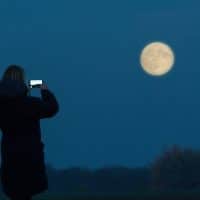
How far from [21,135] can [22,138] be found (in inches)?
1.2

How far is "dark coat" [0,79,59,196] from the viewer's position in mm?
7422

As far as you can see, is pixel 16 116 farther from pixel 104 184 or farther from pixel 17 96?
pixel 104 184

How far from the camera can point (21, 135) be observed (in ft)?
24.4

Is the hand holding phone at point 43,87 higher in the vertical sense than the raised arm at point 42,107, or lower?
higher

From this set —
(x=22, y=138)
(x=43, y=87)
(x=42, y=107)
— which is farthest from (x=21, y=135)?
→ (x=43, y=87)

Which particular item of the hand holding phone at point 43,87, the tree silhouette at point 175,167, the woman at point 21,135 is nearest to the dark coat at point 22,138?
the woman at point 21,135

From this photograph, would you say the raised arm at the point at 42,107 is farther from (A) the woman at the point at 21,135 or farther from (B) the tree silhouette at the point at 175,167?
(B) the tree silhouette at the point at 175,167

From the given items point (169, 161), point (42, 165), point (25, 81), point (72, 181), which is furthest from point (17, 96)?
point (72, 181)

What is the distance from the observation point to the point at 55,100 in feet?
24.7

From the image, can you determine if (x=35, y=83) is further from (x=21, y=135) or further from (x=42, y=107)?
(x=21, y=135)

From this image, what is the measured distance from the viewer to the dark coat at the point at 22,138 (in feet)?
24.3

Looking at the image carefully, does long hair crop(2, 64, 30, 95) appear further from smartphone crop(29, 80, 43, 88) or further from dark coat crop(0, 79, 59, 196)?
smartphone crop(29, 80, 43, 88)

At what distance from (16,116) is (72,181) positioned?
109 ft

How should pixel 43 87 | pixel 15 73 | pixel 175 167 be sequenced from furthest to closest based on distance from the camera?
pixel 175 167 → pixel 43 87 → pixel 15 73
